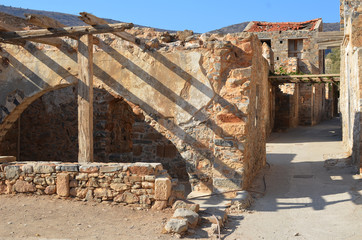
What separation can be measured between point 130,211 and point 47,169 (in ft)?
5.45

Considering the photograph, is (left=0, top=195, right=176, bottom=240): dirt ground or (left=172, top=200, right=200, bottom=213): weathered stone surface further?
(left=172, top=200, right=200, bottom=213): weathered stone surface

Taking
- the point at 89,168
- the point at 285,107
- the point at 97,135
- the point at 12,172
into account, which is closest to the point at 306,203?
the point at 89,168

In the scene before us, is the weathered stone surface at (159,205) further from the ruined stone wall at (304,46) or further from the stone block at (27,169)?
the ruined stone wall at (304,46)

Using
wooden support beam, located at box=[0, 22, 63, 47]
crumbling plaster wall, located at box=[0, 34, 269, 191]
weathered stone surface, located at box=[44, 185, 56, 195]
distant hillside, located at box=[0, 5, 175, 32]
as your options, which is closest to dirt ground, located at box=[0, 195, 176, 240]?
weathered stone surface, located at box=[44, 185, 56, 195]

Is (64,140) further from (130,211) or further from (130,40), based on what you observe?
(130,211)

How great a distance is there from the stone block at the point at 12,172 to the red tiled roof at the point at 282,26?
21.3 metres

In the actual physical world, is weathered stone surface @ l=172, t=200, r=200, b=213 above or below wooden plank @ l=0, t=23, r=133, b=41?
below

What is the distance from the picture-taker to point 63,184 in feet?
21.2

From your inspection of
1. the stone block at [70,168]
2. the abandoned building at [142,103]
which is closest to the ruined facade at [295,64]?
the abandoned building at [142,103]

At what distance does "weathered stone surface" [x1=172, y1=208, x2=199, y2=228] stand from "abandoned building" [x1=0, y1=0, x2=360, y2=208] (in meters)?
0.62

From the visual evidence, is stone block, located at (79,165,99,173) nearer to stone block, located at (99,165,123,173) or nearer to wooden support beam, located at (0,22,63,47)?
stone block, located at (99,165,123,173)

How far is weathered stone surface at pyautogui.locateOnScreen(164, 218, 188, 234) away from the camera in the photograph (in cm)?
509

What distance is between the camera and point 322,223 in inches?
233

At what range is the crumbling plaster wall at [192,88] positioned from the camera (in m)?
7.50
